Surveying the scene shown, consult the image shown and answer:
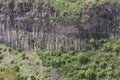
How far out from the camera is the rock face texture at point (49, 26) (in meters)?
55.3

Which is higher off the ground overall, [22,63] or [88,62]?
[88,62]

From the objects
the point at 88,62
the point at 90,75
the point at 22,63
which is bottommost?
the point at 90,75

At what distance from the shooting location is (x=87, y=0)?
56.7 metres

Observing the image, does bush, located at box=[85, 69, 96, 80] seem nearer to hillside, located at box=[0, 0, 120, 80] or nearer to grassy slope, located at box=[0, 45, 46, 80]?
hillside, located at box=[0, 0, 120, 80]

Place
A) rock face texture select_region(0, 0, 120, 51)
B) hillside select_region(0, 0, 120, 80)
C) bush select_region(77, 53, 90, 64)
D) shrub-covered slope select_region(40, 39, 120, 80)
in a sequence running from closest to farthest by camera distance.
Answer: shrub-covered slope select_region(40, 39, 120, 80), hillside select_region(0, 0, 120, 80), bush select_region(77, 53, 90, 64), rock face texture select_region(0, 0, 120, 51)

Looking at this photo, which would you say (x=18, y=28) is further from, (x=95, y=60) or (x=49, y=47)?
(x=95, y=60)

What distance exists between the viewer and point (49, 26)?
56.8 m

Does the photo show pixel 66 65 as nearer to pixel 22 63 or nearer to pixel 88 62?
pixel 88 62

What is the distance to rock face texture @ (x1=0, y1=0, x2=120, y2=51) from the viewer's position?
55312 mm

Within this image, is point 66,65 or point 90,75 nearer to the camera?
point 90,75

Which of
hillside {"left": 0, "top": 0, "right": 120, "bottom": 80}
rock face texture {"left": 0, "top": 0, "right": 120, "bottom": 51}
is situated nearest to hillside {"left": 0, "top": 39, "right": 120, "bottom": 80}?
hillside {"left": 0, "top": 0, "right": 120, "bottom": 80}

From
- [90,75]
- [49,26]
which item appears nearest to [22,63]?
[49,26]

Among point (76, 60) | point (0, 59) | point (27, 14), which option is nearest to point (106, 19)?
point (76, 60)

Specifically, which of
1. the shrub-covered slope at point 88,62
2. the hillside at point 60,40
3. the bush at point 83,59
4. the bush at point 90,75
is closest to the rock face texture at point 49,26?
the hillside at point 60,40
